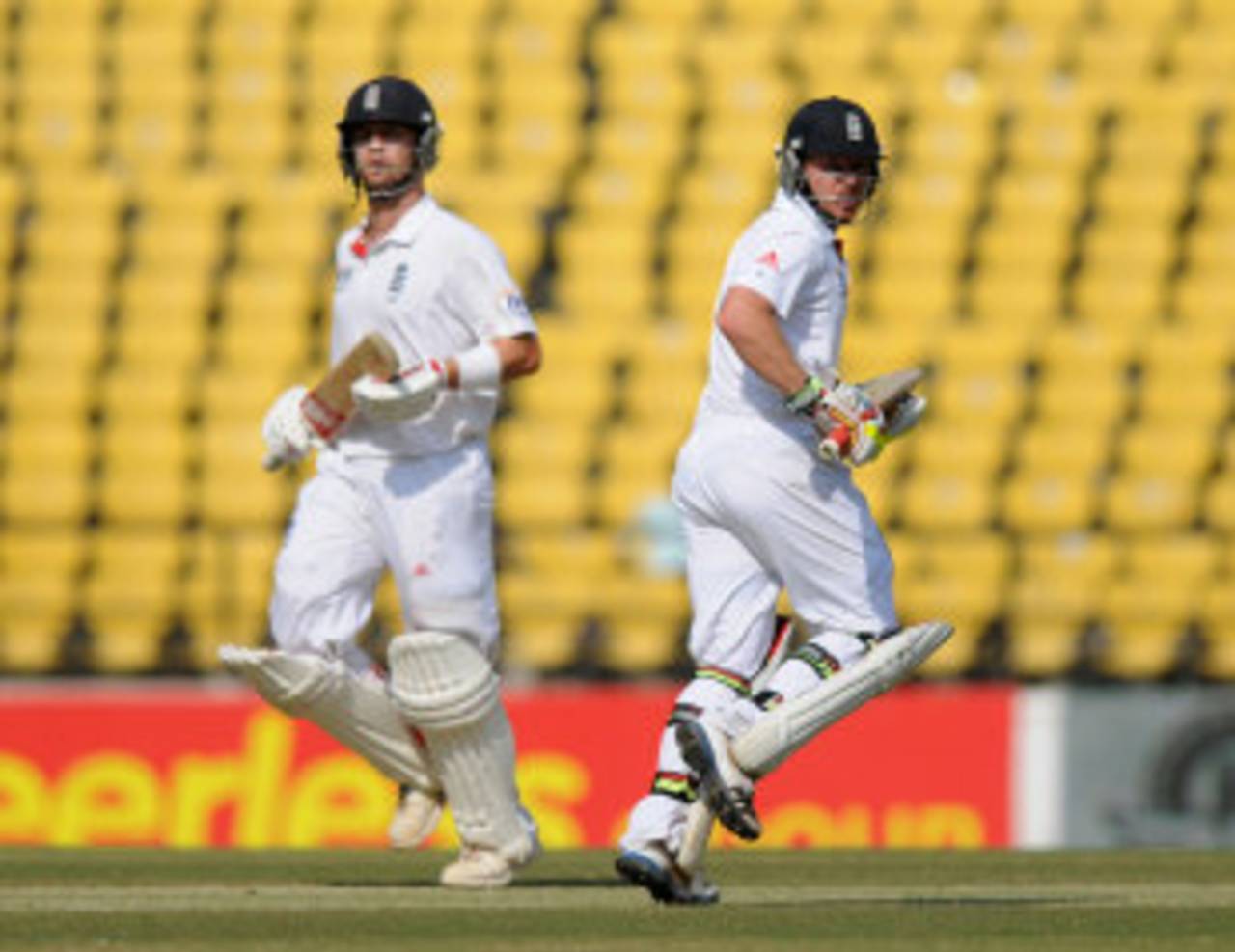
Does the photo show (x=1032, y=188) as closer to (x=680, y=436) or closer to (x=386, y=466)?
(x=680, y=436)

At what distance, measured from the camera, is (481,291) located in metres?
6.19

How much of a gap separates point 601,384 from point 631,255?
0.92 metres

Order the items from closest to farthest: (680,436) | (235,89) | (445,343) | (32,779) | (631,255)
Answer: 1. (445,343)
2. (32,779)
3. (680,436)
4. (631,255)
5. (235,89)

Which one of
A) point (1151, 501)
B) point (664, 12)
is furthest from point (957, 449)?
point (664, 12)

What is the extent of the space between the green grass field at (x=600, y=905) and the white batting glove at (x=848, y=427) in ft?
2.68

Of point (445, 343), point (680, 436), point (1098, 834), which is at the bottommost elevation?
point (1098, 834)

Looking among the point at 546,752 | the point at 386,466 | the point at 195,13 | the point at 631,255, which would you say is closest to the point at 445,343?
the point at 386,466

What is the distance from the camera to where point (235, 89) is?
43.2 feet

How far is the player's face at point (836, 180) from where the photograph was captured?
588 centimetres

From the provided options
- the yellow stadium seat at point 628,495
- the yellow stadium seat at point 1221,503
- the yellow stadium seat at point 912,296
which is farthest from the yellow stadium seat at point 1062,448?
the yellow stadium seat at point 628,495

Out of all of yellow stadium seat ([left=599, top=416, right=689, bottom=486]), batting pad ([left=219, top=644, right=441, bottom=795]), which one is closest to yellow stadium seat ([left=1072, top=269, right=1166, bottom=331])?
yellow stadium seat ([left=599, top=416, right=689, bottom=486])

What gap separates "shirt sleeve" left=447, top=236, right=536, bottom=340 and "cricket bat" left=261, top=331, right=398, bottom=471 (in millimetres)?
186

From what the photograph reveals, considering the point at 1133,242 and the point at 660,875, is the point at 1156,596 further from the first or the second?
the point at 660,875

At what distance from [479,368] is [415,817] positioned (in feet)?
3.50
